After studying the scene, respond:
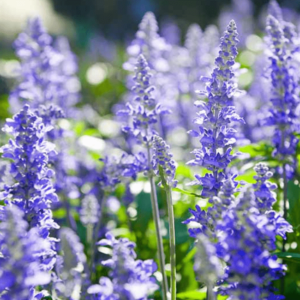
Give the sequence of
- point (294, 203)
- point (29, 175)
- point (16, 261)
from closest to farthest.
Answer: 1. point (16, 261)
2. point (29, 175)
3. point (294, 203)

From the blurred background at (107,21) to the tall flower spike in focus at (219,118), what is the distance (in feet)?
22.1

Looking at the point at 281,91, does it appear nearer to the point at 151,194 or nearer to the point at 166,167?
the point at 151,194

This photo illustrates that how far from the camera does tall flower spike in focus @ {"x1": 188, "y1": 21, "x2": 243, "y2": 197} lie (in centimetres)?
286

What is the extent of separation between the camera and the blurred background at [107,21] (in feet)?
34.5

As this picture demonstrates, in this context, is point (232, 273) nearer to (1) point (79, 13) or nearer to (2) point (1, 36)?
(2) point (1, 36)

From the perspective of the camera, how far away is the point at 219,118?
291cm

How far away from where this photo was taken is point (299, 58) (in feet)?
13.4

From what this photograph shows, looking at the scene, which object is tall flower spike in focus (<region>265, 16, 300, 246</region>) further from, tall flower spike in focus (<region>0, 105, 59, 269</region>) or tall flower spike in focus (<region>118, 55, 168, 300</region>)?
tall flower spike in focus (<region>0, 105, 59, 269</region>)

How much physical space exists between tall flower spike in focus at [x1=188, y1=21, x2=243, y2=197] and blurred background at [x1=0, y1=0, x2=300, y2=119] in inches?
265

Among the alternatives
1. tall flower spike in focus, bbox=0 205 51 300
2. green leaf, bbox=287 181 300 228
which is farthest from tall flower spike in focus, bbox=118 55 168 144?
tall flower spike in focus, bbox=0 205 51 300

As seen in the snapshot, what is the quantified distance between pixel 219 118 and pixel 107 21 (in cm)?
1753

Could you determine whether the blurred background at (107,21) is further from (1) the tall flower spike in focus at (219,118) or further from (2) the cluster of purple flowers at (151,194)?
(1) the tall flower spike in focus at (219,118)

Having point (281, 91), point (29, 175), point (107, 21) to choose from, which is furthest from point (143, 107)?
point (107, 21)

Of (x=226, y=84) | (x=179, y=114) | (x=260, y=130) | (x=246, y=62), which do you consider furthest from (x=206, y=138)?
(x=246, y=62)
